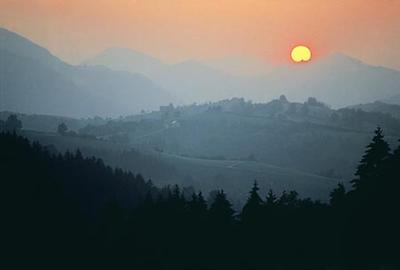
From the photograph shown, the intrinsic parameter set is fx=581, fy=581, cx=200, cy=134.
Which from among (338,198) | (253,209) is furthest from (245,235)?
(338,198)

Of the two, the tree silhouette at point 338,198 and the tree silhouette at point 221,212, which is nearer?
the tree silhouette at point 221,212

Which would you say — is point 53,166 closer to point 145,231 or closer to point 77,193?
point 77,193

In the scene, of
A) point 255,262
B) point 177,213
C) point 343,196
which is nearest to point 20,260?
point 177,213

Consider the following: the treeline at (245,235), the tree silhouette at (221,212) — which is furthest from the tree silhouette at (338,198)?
the tree silhouette at (221,212)

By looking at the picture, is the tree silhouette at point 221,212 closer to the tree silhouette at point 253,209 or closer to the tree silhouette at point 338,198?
the tree silhouette at point 253,209

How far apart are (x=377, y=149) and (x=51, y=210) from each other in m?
34.7

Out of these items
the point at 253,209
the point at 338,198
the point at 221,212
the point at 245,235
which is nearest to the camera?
the point at 245,235

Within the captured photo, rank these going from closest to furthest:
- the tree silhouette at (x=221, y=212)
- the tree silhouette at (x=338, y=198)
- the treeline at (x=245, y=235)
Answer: the treeline at (x=245, y=235) < the tree silhouette at (x=221, y=212) < the tree silhouette at (x=338, y=198)

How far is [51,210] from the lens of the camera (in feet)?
206

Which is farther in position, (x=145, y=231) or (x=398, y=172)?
(x=145, y=231)

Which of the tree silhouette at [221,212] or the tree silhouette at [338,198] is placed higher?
the tree silhouette at [338,198]

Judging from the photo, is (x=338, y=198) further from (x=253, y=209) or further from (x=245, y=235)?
(x=245, y=235)

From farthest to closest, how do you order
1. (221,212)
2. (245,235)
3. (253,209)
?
1. (221,212)
2. (253,209)
3. (245,235)

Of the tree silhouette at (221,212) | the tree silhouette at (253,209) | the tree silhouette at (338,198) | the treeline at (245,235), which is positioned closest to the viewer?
the treeline at (245,235)
